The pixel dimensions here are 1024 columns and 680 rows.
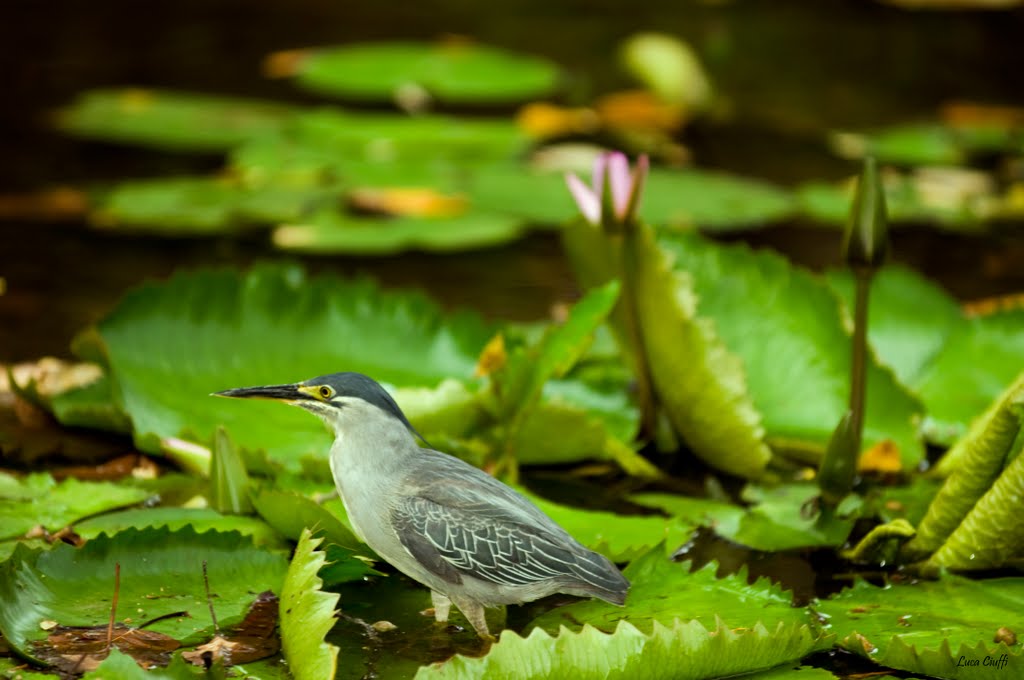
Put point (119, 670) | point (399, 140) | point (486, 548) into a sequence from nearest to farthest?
point (119, 670) < point (486, 548) < point (399, 140)

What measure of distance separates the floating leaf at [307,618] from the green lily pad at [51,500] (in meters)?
0.70

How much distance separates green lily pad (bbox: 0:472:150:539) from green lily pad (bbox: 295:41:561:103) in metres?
4.34

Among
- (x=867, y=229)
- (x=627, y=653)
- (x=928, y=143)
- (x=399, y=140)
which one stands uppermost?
(x=867, y=229)

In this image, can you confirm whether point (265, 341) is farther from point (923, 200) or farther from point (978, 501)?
point (923, 200)

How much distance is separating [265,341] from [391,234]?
4.94 feet

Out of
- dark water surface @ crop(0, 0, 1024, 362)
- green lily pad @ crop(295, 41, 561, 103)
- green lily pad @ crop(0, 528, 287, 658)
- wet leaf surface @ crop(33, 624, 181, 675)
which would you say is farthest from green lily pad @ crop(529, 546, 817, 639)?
green lily pad @ crop(295, 41, 561, 103)

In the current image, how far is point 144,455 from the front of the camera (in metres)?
3.12

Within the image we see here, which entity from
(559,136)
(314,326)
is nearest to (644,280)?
(314,326)

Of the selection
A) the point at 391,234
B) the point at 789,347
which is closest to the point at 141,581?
the point at 789,347

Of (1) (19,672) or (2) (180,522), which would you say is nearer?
(1) (19,672)

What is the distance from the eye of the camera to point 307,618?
2115 millimetres

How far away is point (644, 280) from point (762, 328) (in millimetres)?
468

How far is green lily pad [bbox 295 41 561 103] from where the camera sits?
6.87 m

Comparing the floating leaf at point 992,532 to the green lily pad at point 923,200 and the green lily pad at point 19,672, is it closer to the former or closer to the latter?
the green lily pad at point 19,672
